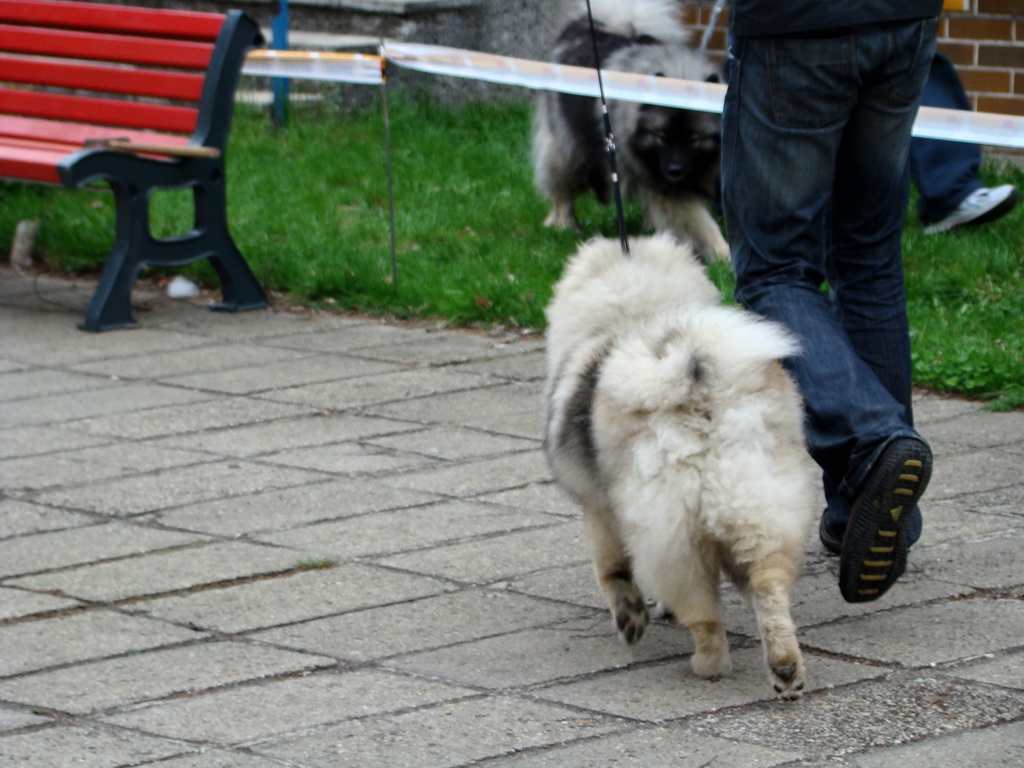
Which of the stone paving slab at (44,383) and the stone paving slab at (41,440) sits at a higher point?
the stone paving slab at (44,383)

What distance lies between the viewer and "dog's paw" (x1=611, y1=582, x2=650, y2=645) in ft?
10.1

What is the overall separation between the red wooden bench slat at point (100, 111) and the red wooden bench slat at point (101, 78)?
62 mm

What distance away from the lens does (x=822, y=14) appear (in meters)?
3.14

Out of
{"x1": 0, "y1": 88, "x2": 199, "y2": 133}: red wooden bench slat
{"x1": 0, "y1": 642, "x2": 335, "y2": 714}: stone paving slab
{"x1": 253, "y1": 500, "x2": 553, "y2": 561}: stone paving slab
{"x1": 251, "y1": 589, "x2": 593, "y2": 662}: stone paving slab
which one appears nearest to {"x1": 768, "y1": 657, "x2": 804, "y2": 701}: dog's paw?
{"x1": 251, "y1": 589, "x2": 593, "y2": 662}: stone paving slab

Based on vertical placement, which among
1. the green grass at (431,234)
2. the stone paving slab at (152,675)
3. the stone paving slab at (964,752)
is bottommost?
the stone paving slab at (152,675)

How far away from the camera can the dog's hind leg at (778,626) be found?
2.71m

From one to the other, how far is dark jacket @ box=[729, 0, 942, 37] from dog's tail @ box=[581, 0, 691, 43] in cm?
472

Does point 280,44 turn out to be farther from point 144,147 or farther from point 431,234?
point 144,147

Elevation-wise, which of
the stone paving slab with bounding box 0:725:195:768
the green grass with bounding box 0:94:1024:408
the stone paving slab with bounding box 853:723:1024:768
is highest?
the green grass with bounding box 0:94:1024:408

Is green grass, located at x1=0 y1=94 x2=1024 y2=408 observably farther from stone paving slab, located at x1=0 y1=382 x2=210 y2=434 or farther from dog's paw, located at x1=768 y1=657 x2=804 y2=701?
dog's paw, located at x1=768 y1=657 x2=804 y2=701

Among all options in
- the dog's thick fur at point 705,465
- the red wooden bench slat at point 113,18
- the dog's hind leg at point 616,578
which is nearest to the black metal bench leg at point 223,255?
the red wooden bench slat at point 113,18

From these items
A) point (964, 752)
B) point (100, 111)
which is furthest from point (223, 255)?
point (964, 752)

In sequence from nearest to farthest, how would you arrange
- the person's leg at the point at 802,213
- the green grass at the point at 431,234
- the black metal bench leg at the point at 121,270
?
the person's leg at the point at 802,213, the green grass at the point at 431,234, the black metal bench leg at the point at 121,270

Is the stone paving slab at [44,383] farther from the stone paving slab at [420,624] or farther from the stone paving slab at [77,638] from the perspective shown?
the stone paving slab at [420,624]
